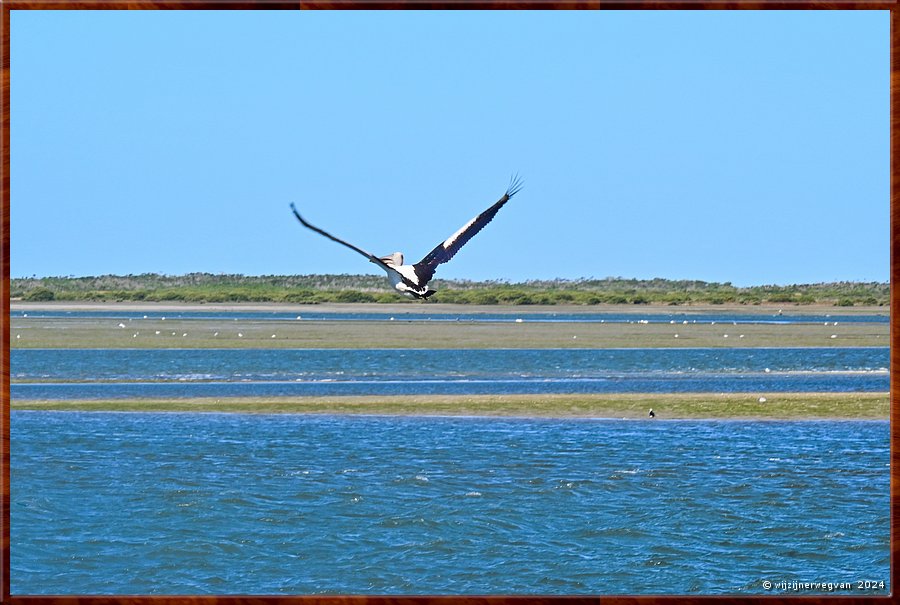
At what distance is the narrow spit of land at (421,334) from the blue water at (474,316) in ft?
4.58

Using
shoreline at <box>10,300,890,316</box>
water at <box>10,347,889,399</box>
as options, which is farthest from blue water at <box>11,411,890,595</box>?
shoreline at <box>10,300,890,316</box>

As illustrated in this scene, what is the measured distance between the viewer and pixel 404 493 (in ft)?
52.9

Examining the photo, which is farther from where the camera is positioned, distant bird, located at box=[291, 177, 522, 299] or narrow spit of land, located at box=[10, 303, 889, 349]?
narrow spit of land, located at box=[10, 303, 889, 349]

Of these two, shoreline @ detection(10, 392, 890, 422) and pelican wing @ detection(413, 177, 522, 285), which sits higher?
pelican wing @ detection(413, 177, 522, 285)

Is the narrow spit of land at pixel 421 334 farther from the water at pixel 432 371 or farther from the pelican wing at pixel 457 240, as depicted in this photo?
the pelican wing at pixel 457 240

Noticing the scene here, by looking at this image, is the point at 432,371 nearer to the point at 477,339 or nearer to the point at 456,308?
the point at 477,339

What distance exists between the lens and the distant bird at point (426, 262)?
402 inches

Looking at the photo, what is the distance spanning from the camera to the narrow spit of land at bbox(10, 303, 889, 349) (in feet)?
135

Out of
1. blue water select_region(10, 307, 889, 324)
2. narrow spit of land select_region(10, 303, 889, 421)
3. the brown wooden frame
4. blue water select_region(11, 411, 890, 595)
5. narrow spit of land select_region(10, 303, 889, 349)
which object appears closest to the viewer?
the brown wooden frame

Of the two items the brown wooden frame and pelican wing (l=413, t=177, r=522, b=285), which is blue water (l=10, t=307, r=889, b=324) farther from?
the brown wooden frame

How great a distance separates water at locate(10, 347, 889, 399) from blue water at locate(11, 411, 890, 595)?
19.3ft

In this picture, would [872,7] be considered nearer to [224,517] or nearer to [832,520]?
[832,520]

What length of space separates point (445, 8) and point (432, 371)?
81.3 ft

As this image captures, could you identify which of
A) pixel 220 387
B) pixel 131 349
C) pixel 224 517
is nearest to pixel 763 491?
pixel 224 517
